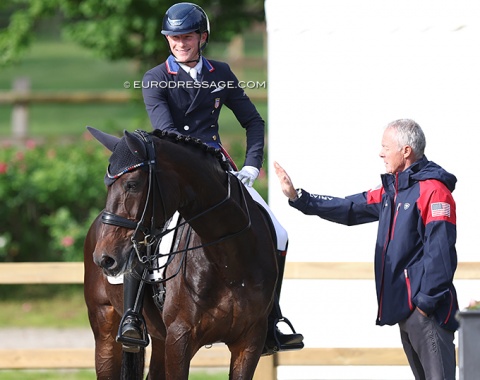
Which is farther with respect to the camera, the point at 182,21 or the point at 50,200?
the point at 50,200

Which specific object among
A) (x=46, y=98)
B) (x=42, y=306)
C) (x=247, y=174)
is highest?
(x=46, y=98)

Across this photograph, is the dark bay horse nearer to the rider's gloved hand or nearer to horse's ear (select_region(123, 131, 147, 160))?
horse's ear (select_region(123, 131, 147, 160))

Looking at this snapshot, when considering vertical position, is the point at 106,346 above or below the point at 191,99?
below

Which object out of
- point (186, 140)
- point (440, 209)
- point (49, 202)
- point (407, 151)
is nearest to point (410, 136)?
point (407, 151)

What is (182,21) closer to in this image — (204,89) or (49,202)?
(204,89)

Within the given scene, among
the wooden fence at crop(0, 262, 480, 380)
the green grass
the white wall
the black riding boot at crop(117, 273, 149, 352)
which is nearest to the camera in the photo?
the black riding boot at crop(117, 273, 149, 352)

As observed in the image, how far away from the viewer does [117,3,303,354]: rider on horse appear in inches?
216

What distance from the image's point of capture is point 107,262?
4.62m

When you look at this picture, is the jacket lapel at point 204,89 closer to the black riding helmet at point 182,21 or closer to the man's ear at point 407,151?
the black riding helmet at point 182,21

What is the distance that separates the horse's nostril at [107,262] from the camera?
15.1 ft

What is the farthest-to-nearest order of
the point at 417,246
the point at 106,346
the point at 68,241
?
the point at 68,241 < the point at 106,346 < the point at 417,246

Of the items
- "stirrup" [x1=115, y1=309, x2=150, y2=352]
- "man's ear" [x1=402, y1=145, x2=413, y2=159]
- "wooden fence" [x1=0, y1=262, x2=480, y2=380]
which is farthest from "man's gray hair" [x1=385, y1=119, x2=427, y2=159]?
"wooden fence" [x1=0, y1=262, x2=480, y2=380]

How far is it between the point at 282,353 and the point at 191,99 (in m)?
2.32

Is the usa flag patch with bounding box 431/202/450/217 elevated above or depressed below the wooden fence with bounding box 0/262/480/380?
above
